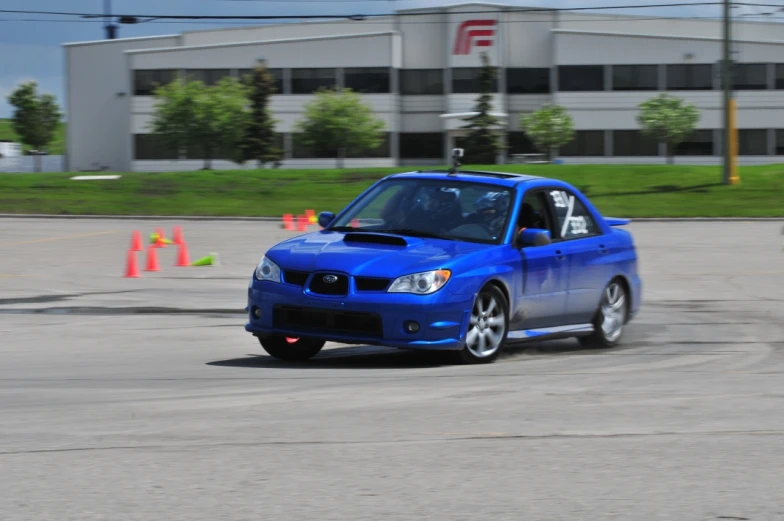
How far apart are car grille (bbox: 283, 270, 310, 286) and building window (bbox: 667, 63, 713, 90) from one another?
7185 cm

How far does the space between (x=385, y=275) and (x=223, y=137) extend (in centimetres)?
6411

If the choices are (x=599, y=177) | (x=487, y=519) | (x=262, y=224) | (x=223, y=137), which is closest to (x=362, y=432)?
(x=487, y=519)

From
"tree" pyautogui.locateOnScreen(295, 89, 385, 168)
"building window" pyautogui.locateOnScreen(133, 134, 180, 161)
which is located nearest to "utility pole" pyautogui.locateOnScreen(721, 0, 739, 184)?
"tree" pyautogui.locateOnScreen(295, 89, 385, 168)

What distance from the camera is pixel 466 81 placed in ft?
262

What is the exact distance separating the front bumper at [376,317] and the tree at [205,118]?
204 ft

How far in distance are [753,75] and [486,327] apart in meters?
73.0

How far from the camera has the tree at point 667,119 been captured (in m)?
70.4

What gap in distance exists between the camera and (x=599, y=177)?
44.5m

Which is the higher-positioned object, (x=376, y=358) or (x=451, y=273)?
(x=451, y=273)

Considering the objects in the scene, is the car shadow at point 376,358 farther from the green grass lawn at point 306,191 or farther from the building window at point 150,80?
the building window at point 150,80

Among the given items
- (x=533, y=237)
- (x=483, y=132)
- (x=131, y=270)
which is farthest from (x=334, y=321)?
(x=483, y=132)

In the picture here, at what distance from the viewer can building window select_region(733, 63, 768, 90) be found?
7819 centimetres

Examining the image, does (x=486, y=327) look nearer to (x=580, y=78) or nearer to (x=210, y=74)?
(x=580, y=78)

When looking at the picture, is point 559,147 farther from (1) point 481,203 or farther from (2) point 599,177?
Answer: (1) point 481,203
